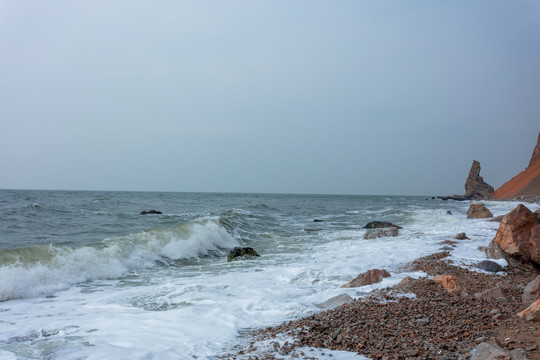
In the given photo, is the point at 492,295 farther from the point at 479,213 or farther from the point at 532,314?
the point at 479,213

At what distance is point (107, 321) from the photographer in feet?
17.3

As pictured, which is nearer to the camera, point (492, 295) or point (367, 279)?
point (492, 295)

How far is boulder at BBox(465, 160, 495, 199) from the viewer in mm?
83125

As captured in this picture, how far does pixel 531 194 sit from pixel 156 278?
6182 cm

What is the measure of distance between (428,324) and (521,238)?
4745 millimetres

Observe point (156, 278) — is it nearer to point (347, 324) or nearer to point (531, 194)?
point (347, 324)

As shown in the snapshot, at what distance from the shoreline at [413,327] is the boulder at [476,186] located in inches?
3466

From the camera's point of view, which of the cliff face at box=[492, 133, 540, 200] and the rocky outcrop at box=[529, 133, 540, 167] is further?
the rocky outcrop at box=[529, 133, 540, 167]

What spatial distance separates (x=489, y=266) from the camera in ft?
24.2

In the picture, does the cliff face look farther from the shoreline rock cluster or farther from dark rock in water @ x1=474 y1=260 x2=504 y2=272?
the shoreline rock cluster

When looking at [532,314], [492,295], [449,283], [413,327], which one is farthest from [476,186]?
[413,327]

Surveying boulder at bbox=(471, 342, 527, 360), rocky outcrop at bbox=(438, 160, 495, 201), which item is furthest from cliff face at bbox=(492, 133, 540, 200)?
boulder at bbox=(471, 342, 527, 360)

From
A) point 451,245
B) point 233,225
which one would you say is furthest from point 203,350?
point 233,225

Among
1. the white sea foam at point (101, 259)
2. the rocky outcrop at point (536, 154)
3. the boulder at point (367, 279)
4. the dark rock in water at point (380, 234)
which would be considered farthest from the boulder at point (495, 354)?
the rocky outcrop at point (536, 154)
